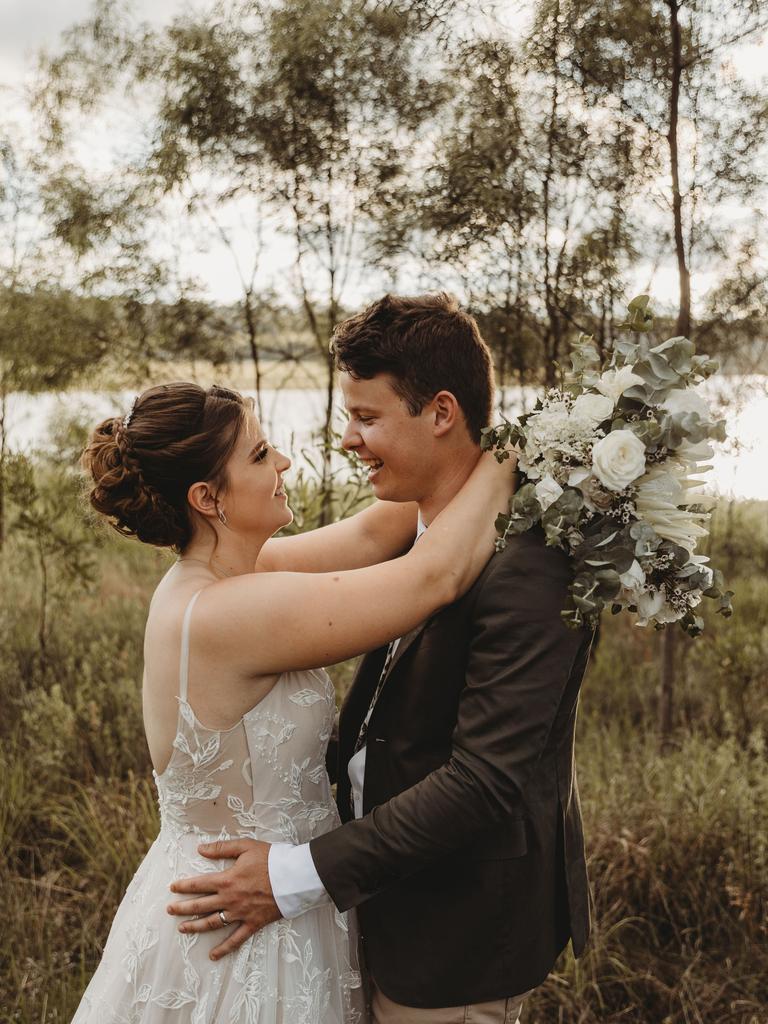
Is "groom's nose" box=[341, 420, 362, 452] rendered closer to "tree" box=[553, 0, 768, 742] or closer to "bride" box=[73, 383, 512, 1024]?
"bride" box=[73, 383, 512, 1024]

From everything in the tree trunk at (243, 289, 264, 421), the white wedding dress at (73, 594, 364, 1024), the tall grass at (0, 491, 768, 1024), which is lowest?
the tall grass at (0, 491, 768, 1024)

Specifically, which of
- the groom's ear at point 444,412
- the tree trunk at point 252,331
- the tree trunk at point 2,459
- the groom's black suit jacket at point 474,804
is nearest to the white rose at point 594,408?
the groom's black suit jacket at point 474,804

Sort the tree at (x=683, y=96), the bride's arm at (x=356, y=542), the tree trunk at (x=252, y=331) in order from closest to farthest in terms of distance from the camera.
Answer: the bride's arm at (x=356, y=542) < the tree at (x=683, y=96) < the tree trunk at (x=252, y=331)

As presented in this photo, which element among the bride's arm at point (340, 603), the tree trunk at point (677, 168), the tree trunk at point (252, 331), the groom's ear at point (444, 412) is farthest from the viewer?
the tree trunk at point (252, 331)

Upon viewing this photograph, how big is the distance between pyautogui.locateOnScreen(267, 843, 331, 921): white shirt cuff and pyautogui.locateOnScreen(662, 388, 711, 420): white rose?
1.16 metres

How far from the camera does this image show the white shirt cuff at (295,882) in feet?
6.20

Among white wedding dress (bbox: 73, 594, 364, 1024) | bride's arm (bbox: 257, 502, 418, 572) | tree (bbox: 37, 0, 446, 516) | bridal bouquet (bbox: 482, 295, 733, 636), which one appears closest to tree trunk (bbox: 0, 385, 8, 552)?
tree (bbox: 37, 0, 446, 516)

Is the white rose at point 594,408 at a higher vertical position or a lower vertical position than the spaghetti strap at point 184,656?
higher

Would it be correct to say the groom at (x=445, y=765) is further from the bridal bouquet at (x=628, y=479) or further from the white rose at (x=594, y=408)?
the white rose at (x=594, y=408)

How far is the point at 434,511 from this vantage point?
90.7 inches

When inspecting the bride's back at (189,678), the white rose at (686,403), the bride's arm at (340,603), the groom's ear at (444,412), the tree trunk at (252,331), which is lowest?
the bride's back at (189,678)

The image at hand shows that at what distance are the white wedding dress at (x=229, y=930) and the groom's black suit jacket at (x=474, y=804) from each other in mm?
113

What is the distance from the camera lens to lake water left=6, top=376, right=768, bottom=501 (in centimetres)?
613

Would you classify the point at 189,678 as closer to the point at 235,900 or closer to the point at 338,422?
the point at 235,900
